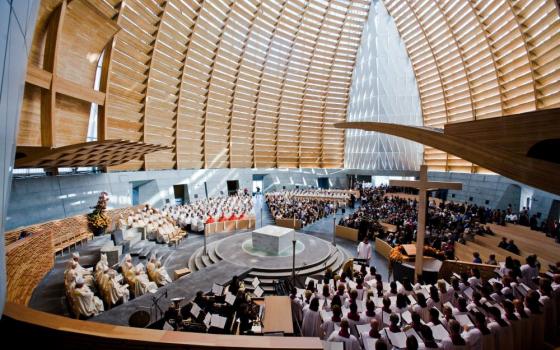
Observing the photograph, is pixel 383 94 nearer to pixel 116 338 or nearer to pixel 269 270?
pixel 269 270

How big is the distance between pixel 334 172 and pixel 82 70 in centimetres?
2475

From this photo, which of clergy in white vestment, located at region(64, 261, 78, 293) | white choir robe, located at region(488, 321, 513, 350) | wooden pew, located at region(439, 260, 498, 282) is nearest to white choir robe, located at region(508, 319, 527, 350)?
white choir robe, located at region(488, 321, 513, 350)

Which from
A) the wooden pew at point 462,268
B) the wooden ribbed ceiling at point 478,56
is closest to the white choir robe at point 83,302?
the wooden pew at point 462,268

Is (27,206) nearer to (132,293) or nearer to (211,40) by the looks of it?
(132,293)

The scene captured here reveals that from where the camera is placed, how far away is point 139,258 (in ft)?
34.8

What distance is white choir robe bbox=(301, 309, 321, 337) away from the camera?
5.10m

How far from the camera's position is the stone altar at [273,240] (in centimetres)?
1046

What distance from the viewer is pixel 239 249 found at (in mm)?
11031

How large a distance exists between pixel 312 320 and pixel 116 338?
3.43 meters

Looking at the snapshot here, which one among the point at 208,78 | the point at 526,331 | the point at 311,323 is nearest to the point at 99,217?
the point at 311,323

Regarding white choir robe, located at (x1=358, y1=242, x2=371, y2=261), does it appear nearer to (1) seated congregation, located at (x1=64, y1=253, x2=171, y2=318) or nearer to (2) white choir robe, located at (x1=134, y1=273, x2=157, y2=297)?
(1) seated congregation, located at (x1=64, y1=253, x2=171, y2=318)

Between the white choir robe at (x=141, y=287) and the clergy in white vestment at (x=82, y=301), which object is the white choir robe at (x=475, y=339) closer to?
the white choir robe at (x=141, y=287)

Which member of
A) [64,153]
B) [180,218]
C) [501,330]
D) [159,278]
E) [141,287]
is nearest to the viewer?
[501,330]

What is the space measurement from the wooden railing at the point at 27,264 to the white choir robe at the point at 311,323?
5.31 m
